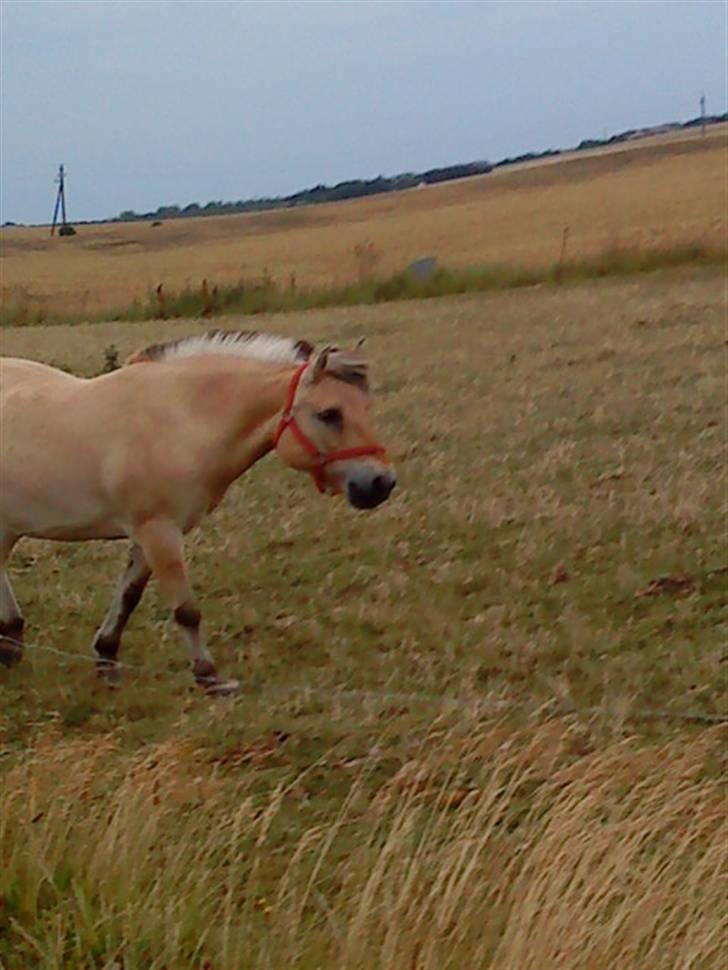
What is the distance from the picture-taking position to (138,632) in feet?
24.7

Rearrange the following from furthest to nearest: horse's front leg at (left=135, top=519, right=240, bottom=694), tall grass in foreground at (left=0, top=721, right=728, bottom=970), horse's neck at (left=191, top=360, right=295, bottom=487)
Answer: horse's front leg at (left=135, top=519, right=240, bottom=694) → horse's neck at (left=191, top=360, right=295, bottom=487) → tall grass in foreground at (left=0, top=721, right=728, bottom=970)

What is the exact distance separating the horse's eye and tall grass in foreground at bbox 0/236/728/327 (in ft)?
56.9

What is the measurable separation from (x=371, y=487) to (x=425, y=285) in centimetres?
1822

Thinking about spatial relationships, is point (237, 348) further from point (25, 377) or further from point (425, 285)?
point (425, 285)

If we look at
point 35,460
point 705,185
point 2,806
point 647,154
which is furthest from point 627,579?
point 647,154

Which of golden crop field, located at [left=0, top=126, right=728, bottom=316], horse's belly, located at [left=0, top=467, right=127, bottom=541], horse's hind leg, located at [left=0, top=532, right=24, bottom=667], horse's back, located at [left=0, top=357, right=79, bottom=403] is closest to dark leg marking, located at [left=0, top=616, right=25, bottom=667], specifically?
horse's hind leg, located at [left=0, top=532, right=24, bottom=667]

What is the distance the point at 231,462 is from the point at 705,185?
45.7m

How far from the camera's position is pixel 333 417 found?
597cm

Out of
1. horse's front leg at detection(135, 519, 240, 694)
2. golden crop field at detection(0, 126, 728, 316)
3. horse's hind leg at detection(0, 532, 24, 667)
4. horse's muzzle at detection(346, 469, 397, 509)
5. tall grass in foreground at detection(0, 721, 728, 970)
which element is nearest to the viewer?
tall grass in foreground at detection(0, 721, 728, 970)

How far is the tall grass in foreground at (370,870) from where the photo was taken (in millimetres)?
3537

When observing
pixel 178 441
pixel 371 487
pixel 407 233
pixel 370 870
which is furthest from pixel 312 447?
pixel 407 233

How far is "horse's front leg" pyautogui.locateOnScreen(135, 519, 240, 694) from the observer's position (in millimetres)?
6348

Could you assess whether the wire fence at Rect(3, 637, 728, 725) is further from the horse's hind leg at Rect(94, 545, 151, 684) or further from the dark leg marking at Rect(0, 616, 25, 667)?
the dark leg marking at Rect(0, 616, 25, 667)

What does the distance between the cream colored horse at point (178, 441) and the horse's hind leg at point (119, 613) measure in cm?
6
